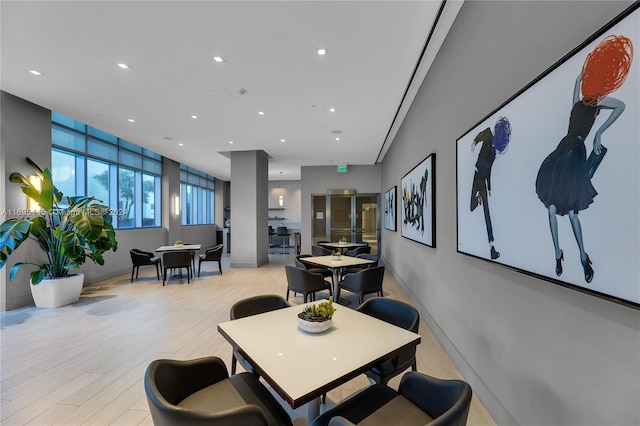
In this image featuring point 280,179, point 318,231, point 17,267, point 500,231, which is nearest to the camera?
point 500,231

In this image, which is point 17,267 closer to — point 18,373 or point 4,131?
point 4,131

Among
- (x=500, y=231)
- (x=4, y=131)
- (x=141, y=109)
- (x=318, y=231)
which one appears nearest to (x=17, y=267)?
(x=4, y=131)

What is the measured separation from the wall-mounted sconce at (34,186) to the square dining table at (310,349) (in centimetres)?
541

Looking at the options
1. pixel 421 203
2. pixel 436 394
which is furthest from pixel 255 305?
pixel 421 203

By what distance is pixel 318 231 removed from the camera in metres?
10.6

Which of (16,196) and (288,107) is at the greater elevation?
(288,107)

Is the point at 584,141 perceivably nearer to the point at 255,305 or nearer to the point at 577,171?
the point at 577,171

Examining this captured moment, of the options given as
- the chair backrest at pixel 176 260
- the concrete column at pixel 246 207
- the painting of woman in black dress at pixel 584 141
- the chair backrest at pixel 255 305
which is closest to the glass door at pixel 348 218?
the concrete column at pixel 246 207

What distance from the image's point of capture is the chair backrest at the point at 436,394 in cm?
115

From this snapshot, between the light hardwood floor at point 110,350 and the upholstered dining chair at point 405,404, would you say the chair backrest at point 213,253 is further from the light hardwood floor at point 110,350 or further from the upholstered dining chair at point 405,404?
the upholstered dining chair at point 405,404

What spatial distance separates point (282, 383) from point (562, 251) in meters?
1.52

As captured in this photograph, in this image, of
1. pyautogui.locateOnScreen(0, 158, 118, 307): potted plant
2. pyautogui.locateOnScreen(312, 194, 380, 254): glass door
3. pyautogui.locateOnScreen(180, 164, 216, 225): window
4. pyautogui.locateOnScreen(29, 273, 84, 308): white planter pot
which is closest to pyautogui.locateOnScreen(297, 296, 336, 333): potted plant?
pyautogui.locateOnScreen(0, 158, 118, 307): potted plant

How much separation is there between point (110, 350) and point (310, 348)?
309 centimetres

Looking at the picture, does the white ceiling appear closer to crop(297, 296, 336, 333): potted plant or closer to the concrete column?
the concrete column
